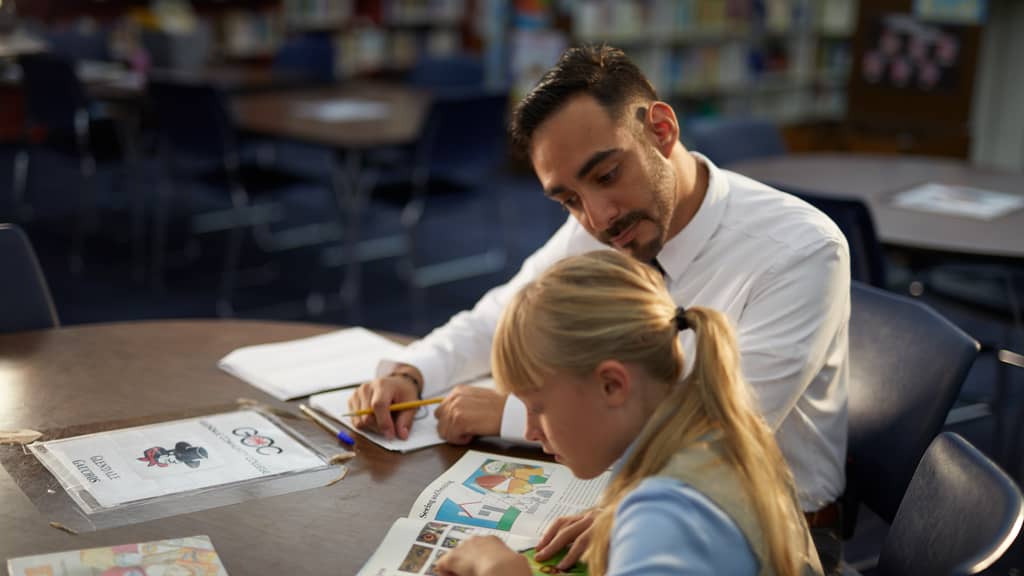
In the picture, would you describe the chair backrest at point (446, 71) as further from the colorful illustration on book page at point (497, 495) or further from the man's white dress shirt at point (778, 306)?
the colorful illustration on book page at point (497, 495)

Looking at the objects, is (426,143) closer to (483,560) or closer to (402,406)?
(402,406)

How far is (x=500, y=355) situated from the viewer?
1.15 meters

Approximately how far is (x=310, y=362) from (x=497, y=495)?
0.55 metres

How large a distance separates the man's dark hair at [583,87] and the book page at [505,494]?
470 mm

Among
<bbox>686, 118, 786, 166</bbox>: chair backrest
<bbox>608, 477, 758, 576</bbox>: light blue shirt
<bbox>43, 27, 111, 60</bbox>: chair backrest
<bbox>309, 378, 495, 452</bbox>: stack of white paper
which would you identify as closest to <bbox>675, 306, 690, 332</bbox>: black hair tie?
<bbox>608, 477, 758, 576</bbox>: light blue shirt

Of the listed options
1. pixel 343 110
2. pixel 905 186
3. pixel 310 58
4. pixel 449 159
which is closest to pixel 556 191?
pixel 905 186

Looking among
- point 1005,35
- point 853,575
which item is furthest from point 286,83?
point 853,575

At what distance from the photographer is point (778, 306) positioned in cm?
152

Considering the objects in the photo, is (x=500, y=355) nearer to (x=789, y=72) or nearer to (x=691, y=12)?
(x=691, y=12)

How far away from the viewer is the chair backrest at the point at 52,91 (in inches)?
187

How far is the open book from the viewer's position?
120cm

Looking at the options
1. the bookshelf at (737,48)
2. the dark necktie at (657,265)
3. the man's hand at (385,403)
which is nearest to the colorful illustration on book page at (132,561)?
the man's hand at (385,403)

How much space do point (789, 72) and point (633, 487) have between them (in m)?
7.00

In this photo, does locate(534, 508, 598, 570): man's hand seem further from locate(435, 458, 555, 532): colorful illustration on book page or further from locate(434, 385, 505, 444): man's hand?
locate(434, 385, 505, 444): man's hand
